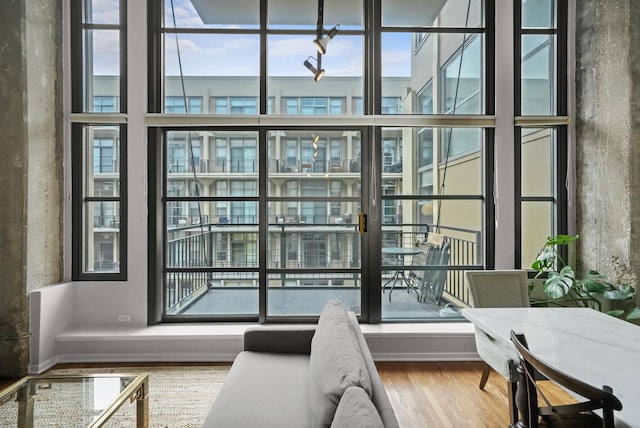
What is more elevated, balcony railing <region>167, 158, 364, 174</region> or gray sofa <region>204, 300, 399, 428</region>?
balcony railing <region>167, 158, 364, 174</region>

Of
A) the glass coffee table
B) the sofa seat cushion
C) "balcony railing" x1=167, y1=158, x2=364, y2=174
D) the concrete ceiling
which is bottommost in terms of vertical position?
the glass coffee table

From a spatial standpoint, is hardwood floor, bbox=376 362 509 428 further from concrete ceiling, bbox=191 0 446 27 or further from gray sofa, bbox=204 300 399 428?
concrete ceiling, bbox=191 0 446 27

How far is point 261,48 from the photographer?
3.77 metres

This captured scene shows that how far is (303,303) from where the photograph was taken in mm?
3869

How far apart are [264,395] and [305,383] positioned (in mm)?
252

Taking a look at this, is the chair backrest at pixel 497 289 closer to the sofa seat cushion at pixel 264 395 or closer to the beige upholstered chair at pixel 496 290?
the beige upholstered chair at pixel 496 290

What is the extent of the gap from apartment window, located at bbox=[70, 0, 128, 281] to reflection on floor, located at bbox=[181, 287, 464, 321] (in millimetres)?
895

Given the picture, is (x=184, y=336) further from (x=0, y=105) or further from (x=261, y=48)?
(x=261, y=48)

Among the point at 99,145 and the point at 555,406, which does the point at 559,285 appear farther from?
the point at 99,145

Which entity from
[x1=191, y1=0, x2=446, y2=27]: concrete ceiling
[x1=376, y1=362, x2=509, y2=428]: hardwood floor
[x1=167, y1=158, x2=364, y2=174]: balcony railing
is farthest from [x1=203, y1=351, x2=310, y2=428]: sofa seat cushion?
[x1=191, y1=0, x2=446, y2=27]: concrete ceiling

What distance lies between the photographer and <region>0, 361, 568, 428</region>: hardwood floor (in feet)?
8.40

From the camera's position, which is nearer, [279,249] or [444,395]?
[444,395]

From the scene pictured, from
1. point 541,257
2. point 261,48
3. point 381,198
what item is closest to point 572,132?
point 541,257

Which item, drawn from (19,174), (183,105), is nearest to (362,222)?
(183,105)
